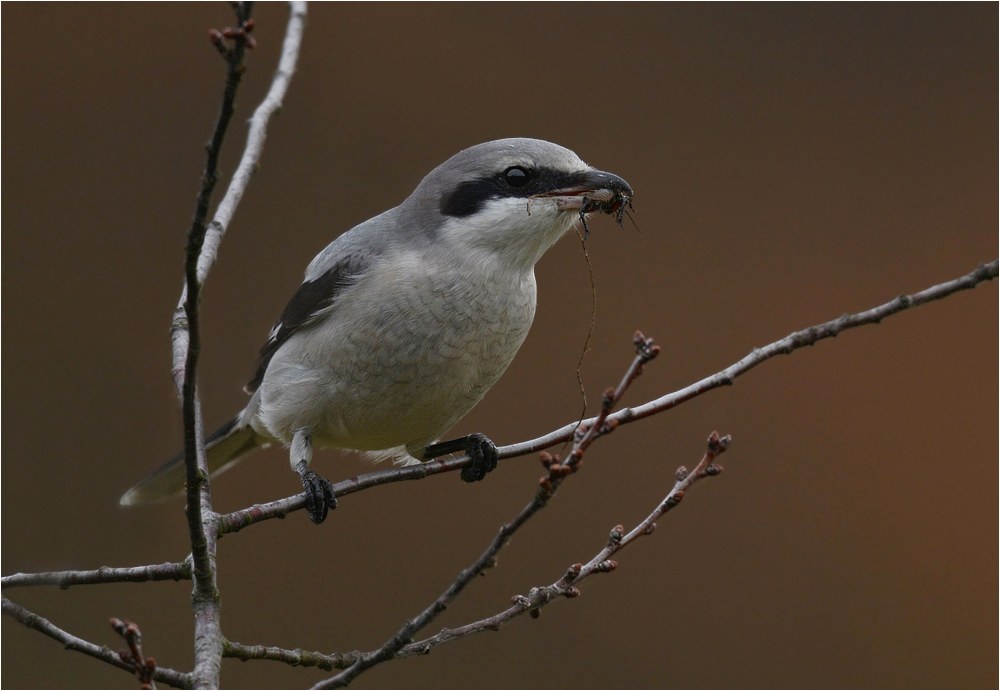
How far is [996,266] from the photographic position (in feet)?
4.45

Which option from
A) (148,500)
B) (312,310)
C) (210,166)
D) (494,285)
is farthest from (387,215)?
(210,166)

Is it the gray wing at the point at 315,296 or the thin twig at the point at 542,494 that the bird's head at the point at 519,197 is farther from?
the thin twig at the point at 542,494

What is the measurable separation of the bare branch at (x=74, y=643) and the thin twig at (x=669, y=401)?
0.29 metres

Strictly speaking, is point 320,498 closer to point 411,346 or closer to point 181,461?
point 411,346

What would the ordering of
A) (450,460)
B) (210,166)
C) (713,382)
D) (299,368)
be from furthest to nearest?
1. (299,368)
2. (450,460)
3. (713,382)
4. (210,166)

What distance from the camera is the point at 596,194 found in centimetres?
200

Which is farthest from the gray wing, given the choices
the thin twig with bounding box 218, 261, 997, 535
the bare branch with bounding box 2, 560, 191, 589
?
the bare branch with bounding box 2, 560, 191, 589

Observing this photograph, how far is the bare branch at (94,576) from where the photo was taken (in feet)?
4.92

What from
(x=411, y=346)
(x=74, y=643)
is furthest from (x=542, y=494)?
(x=411, y=346)

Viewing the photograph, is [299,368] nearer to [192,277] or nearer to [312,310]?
[312,310]

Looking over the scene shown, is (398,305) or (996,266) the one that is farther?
(398,305)

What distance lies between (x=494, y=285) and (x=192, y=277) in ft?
3.32

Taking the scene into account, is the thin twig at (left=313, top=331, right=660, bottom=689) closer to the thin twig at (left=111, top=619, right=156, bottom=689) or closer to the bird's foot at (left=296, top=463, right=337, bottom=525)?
the thin twig at (left=111, top=619, right=156, bottom=689)

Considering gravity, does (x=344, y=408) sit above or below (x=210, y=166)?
above
